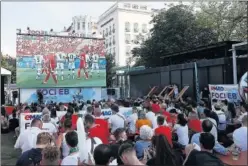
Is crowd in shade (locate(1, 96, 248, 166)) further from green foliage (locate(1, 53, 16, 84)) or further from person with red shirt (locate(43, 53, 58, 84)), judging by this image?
green foliage (locate(1, 53, 16, 84))

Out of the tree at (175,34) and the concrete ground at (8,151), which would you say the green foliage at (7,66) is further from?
the concrete ground at (8,151)

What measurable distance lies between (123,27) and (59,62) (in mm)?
47164

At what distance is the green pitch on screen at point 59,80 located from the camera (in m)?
26.3

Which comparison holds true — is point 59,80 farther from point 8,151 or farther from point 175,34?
point 8,151

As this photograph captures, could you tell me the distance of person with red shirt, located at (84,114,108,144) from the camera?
577 cm

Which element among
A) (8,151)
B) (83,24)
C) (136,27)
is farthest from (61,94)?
(83,24)

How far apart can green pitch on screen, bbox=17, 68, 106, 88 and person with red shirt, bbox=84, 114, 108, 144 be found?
2123cm

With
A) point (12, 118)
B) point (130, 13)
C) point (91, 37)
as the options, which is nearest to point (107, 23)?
point (130, 13)

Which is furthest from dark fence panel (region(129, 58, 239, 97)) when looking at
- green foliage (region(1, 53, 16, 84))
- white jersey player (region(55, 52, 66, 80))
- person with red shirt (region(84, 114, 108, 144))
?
green foliage (region(1, 53, 16, 84))

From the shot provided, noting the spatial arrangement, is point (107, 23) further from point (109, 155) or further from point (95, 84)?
point (109, 155)

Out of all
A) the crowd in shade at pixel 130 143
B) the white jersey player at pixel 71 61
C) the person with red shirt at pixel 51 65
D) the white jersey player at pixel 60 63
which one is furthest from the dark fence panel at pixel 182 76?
the crowd in shade at pixel 130 143

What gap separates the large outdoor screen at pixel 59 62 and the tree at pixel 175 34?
494cm

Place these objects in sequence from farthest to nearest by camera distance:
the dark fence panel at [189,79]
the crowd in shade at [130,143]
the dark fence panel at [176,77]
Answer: the dark fence panel at [176,77], the dark fence panel at [189,79], the crowd in shade at [130,143]

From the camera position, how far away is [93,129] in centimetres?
597
